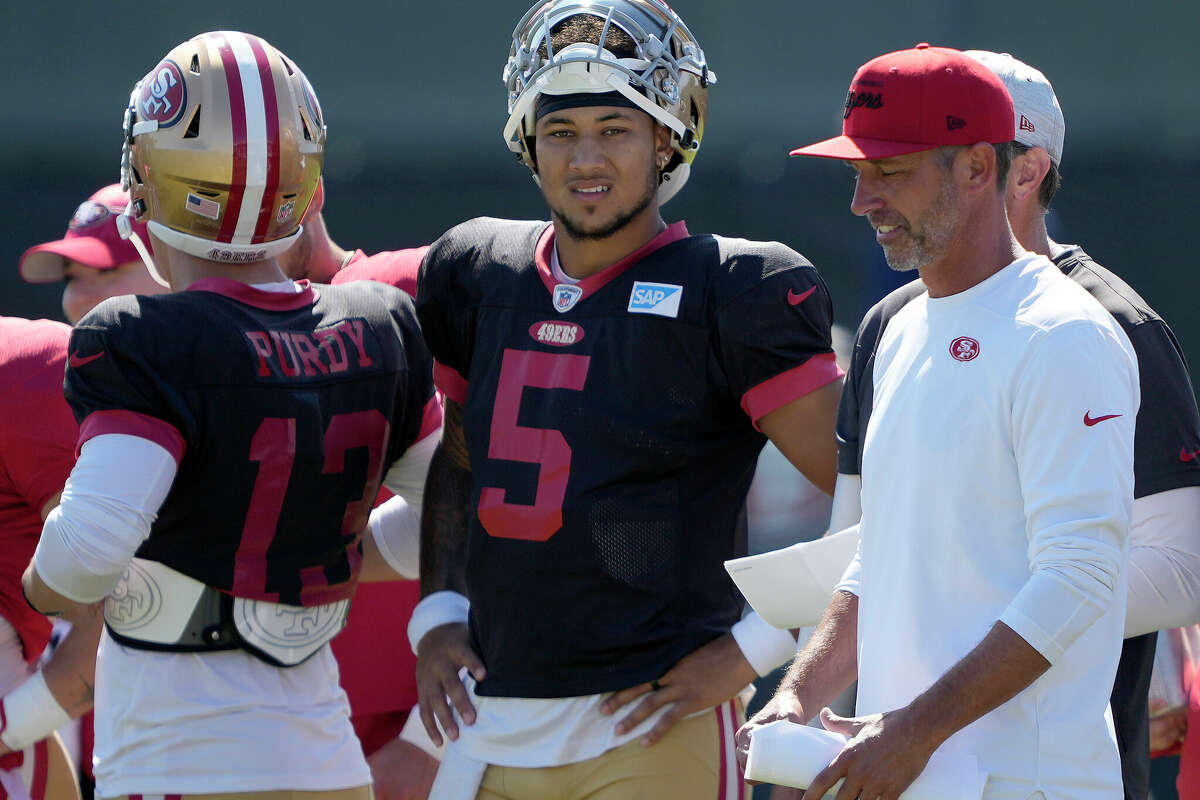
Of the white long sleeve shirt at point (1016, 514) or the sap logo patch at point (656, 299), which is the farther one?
the sap logo patch at point (656, 299)

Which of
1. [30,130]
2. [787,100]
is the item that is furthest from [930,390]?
[30,130]

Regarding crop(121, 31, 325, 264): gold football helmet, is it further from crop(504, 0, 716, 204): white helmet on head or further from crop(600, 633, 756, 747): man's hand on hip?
crop(600, 633, 756, 747): man's hand on hip

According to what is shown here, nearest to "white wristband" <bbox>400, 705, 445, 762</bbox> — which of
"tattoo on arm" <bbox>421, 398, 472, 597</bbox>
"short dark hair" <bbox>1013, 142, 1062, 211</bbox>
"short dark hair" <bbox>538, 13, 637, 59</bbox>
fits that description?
"tattoo on arm" <bbox>421, 398, 472, 597</bbox>

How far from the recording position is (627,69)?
2.55 metres

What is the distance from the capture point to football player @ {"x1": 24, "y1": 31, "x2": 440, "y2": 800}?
7.77ft

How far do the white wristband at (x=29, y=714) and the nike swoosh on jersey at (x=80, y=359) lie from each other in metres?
0.86

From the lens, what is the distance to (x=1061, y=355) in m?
1.85

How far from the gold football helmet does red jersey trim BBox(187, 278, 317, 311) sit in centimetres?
10

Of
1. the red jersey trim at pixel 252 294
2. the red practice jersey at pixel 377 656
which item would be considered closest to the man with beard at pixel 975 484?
the red jersey trim at pixel 252 294

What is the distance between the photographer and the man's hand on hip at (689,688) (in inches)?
94.8

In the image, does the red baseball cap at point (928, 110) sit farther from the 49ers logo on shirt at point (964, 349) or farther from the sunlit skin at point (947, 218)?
the 49ers logo on shirt at point (964, 349)

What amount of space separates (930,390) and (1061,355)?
19 cm

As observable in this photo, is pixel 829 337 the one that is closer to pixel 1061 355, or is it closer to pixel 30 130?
pixel 1061 355

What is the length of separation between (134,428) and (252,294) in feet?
1.19
